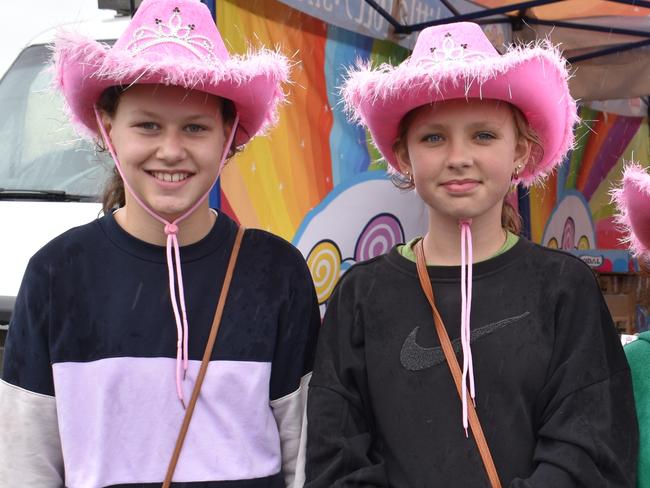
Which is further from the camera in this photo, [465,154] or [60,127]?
[60,127]

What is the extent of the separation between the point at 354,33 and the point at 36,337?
2.67 m

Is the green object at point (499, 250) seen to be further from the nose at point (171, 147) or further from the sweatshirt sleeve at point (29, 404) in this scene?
the sweatshirt sleeve at point (29, 404)

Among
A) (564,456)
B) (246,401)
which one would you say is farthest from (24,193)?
(564,456)

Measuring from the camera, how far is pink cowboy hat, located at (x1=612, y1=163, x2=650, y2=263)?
2.03 m

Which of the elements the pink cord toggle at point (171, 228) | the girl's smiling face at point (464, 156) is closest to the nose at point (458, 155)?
the girl's smiling face at point (464, 156)

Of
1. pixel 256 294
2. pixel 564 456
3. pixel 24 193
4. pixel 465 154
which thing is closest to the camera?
pixel 564 456

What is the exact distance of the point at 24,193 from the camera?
3.55 meters

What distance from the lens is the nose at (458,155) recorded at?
6.26 ft

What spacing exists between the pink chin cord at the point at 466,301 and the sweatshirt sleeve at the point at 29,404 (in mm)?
990

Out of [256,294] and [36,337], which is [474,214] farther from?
[36,337]

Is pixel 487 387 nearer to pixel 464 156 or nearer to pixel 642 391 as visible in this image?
pixel 642 391

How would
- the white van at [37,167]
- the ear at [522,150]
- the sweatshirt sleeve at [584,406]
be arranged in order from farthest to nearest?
the white van at [37,167]
the ear at [522,150]
the sweatshirt sleeve at [584,406]

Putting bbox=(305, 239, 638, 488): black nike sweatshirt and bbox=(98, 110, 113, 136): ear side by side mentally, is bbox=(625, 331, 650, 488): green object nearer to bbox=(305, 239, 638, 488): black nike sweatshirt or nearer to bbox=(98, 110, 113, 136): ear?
bbox=(305, 239, 638, 488): black nike sweatshirt

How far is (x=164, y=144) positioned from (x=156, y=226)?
23 cm
